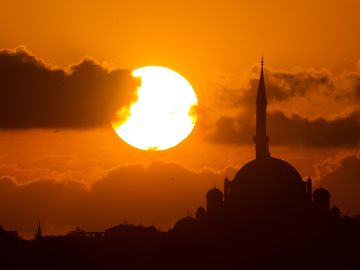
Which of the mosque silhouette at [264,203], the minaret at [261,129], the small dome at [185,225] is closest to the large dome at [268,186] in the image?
the mosque silhouette at [264,203]

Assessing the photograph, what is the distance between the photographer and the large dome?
106 meters

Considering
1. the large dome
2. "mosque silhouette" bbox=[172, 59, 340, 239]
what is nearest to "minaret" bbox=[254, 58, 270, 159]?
"mosque silhouette" bbox=[172, 59, 340, 239]

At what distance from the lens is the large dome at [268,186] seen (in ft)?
346

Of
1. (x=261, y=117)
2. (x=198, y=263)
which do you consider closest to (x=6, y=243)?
(x=198, y=263)

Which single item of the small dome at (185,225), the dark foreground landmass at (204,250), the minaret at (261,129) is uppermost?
the minaret at (261,129)

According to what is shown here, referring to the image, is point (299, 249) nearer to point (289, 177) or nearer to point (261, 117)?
point (289, 177)

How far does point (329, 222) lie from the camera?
354ft

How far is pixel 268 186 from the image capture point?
105750 millimetres

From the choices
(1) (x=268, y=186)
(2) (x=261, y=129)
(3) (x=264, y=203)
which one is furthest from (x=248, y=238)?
(2) (x=261, y=129)

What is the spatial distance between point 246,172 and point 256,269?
1152 cm

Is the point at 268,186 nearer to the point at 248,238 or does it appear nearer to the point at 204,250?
the point at 248,238

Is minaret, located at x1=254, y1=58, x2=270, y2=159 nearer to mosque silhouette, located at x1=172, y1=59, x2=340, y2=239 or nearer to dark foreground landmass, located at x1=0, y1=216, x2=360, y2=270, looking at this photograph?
mosque silhouette, located at x1=172, y1=59, x2=340, y2=239

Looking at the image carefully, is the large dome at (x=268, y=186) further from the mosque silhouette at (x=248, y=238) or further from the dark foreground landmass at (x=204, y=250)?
the dark foreground landmass at (x=204, y=250)

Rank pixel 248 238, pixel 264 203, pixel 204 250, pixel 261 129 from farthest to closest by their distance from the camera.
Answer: pixel 261 129
pixel 264 203
pixel 248 238
pixel 204 250
